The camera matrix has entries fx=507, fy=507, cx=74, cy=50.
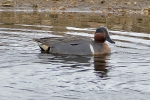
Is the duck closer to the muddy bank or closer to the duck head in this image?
the duck head

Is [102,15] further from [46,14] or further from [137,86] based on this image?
[137,86]

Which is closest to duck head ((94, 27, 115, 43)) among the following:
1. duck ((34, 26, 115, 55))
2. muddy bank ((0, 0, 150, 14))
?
duck ((34, 26, 115, 55))

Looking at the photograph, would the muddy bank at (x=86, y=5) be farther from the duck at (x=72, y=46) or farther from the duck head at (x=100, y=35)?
the duck at (x=72, y=46)

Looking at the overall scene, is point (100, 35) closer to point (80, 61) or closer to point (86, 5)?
point (80, 61)

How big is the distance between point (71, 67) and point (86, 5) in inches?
619

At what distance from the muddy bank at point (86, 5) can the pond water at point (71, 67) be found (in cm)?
615

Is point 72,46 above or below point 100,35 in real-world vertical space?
below

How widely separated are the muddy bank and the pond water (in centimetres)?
615

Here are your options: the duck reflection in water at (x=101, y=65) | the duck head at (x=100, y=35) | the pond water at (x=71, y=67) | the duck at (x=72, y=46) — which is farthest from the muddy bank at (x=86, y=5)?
the duck reflection in water at (x=101, y=65)

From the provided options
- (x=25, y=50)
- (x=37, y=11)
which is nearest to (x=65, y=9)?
(x=37, y=11)

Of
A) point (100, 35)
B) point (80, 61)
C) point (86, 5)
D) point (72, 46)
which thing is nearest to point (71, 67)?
point (80, 61)

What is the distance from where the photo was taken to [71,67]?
11.4m

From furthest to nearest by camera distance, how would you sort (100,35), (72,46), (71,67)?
1. (100,35)
2. (72,46)
3. (71,67)

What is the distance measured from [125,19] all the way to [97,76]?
1133 cm
